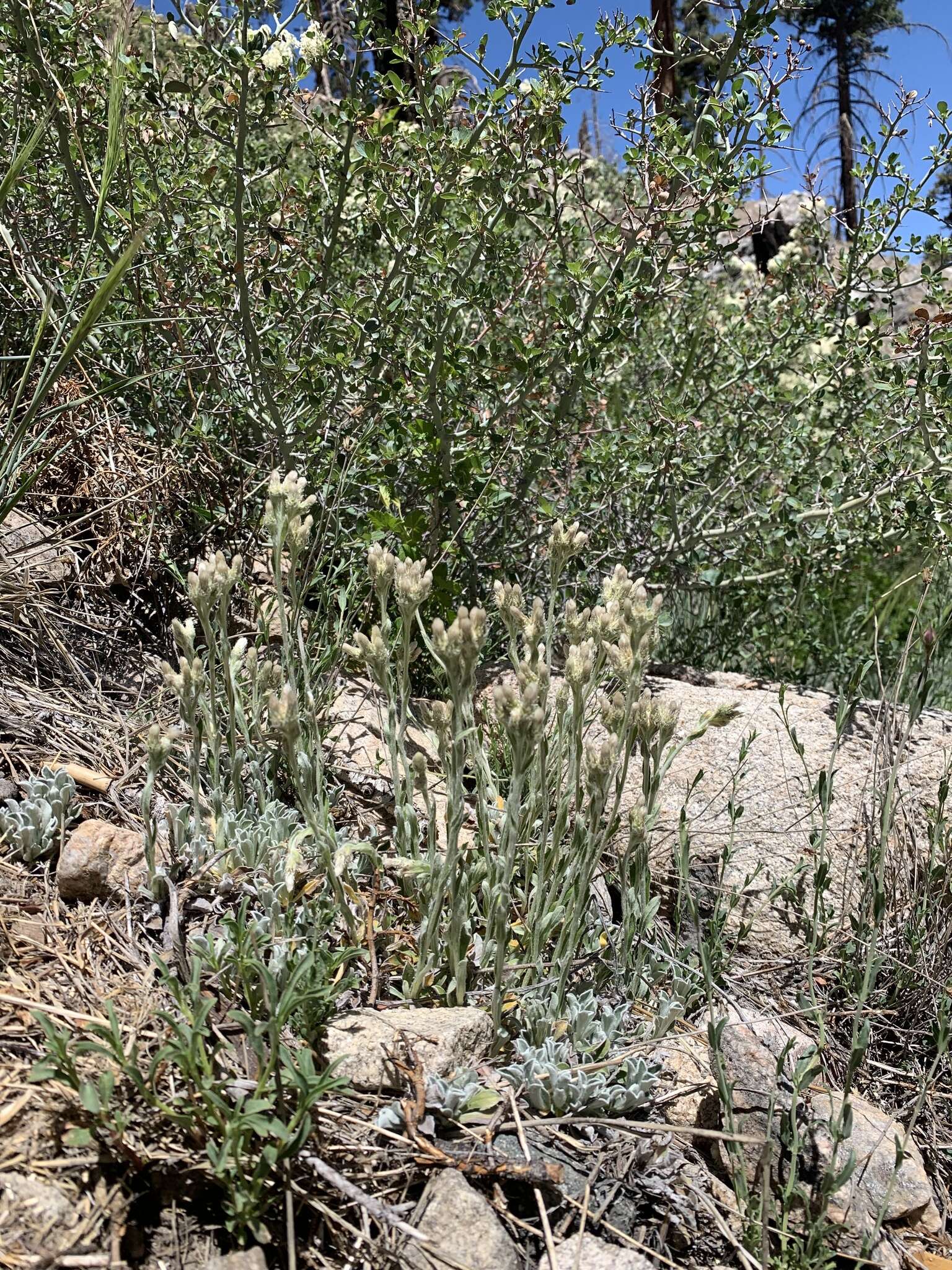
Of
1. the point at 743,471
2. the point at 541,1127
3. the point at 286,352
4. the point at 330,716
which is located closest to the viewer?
the point at 541,1127

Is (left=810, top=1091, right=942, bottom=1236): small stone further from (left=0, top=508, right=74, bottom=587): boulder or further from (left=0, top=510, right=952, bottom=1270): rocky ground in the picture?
(left=0, top=508, right=74, bottom=587): boulder

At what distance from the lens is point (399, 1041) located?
5.18ft

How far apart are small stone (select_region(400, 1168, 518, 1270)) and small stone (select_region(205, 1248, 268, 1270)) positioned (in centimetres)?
20

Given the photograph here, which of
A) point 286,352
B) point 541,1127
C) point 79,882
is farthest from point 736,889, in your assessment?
point 286,352

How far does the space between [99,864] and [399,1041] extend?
27.6 inches

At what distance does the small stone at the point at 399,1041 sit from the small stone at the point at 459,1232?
0.18 meters

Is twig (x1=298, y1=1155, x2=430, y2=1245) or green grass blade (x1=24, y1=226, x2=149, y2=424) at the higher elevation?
green grass blade (x1=24, y1=226, x2=149, y2=424)

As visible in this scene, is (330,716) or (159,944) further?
(330,716)

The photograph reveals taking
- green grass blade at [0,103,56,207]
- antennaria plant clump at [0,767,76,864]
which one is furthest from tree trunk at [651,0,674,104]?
antennaria plant clump at [0,767,76,864]

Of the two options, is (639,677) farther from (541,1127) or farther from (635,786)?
(635,786)

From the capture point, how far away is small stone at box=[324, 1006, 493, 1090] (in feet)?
5.07

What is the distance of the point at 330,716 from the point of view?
2539mm

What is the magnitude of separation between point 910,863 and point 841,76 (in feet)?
44.2

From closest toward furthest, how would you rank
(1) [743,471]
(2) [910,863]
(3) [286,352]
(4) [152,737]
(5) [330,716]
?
(4) [152,737] → (2) [910,863] → (5) [330,716] → (3) [286,352] → (1) [743,471]
